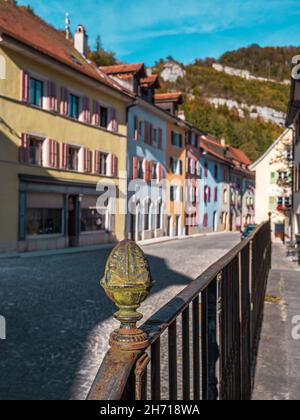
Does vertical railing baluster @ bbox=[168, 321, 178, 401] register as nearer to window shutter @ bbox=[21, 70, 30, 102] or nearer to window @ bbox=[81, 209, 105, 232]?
window shutter @ bbox=[21, 70, 30, 102]

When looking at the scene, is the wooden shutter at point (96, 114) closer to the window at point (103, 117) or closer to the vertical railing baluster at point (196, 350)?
the window at point (103, 117)

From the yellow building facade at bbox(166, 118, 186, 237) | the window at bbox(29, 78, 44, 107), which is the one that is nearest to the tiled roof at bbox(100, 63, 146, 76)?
the yellow building facade at bbox(166, 118, 186, 237)

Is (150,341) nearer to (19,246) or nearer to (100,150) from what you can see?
(19,246)

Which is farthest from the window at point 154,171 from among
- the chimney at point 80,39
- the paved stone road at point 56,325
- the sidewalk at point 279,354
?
the sidewalk at point 279,354

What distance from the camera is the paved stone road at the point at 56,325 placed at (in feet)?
16.3

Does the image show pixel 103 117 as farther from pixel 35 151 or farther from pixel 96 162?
pixel 35 151

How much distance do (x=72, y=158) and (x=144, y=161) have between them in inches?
355

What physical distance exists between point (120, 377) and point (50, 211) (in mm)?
21128

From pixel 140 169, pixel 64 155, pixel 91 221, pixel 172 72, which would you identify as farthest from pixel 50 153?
pixel 172 72

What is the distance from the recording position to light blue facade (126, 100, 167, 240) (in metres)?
29.7

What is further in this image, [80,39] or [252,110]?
[252,110]

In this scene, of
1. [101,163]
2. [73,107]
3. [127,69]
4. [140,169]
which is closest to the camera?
[73,107]

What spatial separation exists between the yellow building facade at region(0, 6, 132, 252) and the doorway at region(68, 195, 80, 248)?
55mm

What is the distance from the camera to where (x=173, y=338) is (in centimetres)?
175
